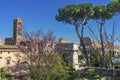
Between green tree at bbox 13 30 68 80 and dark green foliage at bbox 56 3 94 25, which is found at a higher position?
dark green foliage at bbox 56 3 94 25

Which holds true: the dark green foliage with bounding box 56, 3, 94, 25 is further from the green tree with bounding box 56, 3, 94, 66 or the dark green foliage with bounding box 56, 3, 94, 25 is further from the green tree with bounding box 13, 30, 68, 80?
the green tree with bounding box 13, 30, 68, 80

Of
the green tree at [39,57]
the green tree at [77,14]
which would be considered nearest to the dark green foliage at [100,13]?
the green tree at [77,14]

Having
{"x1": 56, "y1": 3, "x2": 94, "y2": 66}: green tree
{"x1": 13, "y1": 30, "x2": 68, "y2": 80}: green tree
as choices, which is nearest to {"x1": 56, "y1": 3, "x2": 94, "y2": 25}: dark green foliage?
{"x1": 56, "y1": 3, "x2": 94, "y2": 66}: green tree

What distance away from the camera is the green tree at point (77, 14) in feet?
137

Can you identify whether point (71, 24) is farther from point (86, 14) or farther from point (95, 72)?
point (95, 72)

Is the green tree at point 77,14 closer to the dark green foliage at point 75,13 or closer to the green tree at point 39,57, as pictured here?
the dark green foliage at point 75,13

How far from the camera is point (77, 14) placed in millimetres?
42125

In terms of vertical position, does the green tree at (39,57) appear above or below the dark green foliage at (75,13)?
below

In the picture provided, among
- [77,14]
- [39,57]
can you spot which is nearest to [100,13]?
[77,14]

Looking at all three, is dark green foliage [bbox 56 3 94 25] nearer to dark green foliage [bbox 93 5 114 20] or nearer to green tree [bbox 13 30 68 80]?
dark green foliage [bbox 93 5 114 20]

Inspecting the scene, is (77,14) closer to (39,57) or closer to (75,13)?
(75,13)

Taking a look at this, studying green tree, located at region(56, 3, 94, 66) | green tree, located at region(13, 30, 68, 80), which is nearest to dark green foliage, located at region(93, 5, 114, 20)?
green tree, located at region(56, 3, 94, 66)

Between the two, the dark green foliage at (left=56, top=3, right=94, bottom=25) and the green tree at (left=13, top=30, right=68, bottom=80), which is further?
the dark green foliage at (left=56, top=3, right=94, bottom=25)

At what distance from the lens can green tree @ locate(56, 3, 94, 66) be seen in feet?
137
